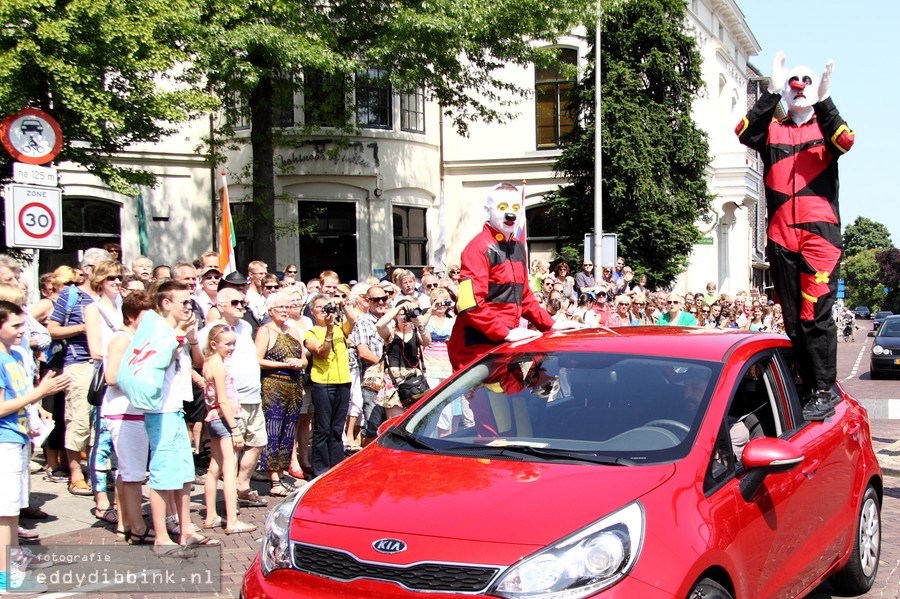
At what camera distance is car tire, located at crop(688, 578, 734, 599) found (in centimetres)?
332

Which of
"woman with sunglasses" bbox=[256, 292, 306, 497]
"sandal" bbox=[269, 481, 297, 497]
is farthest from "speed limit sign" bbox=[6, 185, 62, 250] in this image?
"sandal" bbox=[269, 481, 297, 497]

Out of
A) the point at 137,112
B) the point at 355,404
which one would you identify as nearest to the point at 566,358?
the point at 355,404

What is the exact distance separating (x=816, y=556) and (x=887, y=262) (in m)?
113

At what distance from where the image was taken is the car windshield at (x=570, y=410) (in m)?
3.94

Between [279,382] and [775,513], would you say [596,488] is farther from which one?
[279,382]

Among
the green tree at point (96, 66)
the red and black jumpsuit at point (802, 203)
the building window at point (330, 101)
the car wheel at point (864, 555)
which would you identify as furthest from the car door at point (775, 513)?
the building window at point (330, 101)

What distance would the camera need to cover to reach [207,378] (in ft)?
22.5

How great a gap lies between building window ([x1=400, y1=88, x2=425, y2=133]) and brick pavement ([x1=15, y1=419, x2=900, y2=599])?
710 inches

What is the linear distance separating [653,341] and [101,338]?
182 inches

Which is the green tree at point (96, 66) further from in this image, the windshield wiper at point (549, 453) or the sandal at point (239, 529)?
the windshield wiper at point (549, 453)

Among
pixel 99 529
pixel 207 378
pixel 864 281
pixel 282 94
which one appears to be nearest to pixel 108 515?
pixel 99 529

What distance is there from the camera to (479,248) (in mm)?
6406

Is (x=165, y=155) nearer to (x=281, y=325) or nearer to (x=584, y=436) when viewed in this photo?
(x=281, y=325)

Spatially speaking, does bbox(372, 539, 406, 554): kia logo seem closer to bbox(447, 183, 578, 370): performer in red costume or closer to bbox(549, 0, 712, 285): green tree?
bbox(447, 183, 578, 370): performer in red costume
